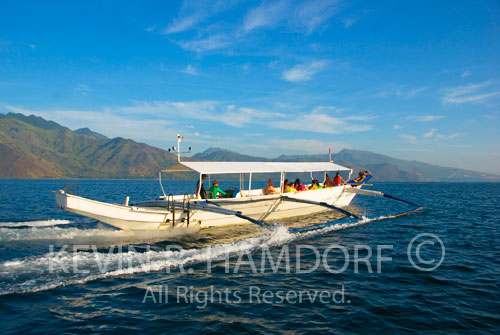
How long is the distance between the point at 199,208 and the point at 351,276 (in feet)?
27.4

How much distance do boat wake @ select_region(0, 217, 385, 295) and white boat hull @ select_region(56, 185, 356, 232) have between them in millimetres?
1170

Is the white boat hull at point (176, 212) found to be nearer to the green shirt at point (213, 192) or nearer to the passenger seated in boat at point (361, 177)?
the green shirt at point (213, 192)

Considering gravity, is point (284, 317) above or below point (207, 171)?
below

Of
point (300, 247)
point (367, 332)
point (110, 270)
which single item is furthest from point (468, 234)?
point (110, 270)

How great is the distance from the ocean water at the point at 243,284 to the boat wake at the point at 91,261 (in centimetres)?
4

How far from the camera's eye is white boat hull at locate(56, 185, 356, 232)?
13.6 m

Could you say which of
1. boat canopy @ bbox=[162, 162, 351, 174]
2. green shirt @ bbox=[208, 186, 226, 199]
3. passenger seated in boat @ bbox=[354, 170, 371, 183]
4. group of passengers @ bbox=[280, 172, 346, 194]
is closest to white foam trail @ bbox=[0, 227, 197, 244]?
green shirt @ bbox=[208, 186, 226, 199]

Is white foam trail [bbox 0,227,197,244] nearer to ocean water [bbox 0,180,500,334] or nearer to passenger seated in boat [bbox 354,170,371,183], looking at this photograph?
ocean water [bbox 0,180,500,334]

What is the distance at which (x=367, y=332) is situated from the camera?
680cm

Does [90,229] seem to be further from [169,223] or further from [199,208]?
[199,208]

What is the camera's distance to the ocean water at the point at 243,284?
712cm

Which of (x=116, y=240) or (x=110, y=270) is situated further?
(x=116, y=240)

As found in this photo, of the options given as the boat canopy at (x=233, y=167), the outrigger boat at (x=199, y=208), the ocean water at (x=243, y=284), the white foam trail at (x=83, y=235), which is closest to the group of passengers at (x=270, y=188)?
the outrigger boat at (x=199, y=208)

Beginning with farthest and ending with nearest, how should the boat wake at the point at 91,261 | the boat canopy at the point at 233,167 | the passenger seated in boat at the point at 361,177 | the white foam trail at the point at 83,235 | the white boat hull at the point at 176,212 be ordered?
the passenger seated in boat at the point at 361,177 → the boat canopy at the point at 233,167 → the white foam trail at the point at 83,235 → the white boat hull at the point at 176,212 → the boat wake at the point at 91,261
